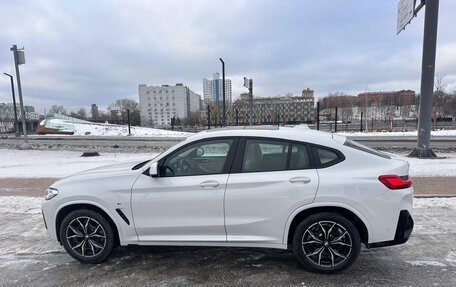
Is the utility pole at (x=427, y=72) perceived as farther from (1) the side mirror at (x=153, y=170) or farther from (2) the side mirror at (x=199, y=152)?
(1) the side mirror at (x=153, y=170)

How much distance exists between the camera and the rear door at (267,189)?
3543 mm

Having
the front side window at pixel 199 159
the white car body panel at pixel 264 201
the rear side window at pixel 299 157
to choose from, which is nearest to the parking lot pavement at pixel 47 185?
the rear side window at pixel 299 157

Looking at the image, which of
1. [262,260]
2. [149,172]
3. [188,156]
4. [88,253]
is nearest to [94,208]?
[88,253]

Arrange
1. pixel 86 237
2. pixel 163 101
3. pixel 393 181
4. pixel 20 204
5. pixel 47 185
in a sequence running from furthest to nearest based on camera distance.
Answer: pixel 163 101
pixel 47 185
pixel 20 204
pixel 86 237
pixel 393 181

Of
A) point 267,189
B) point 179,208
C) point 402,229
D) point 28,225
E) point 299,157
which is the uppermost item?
point 299,157

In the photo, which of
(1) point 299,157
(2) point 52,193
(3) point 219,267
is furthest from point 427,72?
(2) point 52,193

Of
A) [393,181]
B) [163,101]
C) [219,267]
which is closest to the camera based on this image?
[393,181]

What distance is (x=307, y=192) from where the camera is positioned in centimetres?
350

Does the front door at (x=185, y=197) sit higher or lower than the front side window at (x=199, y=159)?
lower

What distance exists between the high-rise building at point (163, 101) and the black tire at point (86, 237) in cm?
11134

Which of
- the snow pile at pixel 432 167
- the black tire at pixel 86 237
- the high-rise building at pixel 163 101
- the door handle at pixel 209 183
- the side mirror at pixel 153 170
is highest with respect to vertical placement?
the high-rise building at pixel 163 101

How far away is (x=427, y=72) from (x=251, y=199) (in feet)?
35.0

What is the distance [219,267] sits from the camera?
12.8 feet

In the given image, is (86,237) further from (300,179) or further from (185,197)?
(300,179)
